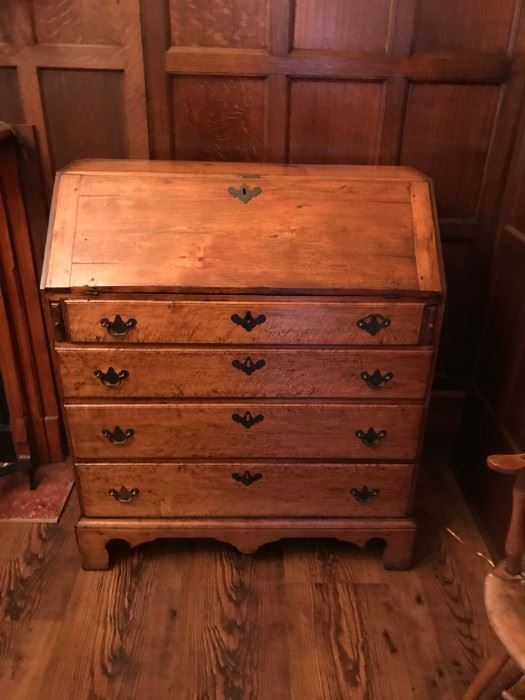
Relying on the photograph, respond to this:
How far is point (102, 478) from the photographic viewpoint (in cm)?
175

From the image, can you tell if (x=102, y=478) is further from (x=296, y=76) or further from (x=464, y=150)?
(x=464, y=150)

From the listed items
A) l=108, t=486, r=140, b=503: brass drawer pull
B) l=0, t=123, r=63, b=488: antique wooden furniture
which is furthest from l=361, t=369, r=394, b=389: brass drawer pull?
l=0, t=123, r=63, b=488: antique wooden furniture

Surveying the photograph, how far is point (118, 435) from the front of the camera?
168cm

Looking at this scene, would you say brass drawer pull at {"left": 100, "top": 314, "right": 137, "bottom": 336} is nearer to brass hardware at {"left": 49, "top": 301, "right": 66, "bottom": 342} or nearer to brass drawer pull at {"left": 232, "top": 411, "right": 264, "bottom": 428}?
brass hardware at {"left": 49, "top": 301, "right": 66, "bottom": 342}

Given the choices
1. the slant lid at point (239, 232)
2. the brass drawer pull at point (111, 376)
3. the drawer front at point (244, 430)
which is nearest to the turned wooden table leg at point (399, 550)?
the drawer front at point (244, 430)

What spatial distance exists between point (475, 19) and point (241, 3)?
2.52 ft

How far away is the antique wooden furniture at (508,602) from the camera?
1146mm

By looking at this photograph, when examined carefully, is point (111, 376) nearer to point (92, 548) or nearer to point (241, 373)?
point (241, 373)

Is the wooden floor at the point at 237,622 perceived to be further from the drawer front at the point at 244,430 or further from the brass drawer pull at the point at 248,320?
the brass drawer pull at the point at 248,320

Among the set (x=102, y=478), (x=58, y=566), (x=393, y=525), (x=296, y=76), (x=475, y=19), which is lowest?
(x=58, y=566)

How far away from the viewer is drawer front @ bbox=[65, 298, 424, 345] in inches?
59.7

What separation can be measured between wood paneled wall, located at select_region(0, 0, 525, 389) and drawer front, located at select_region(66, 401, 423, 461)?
0.92m

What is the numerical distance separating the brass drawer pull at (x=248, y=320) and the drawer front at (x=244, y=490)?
1.55ft

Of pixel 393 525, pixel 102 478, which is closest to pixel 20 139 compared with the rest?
pixel 102 478
